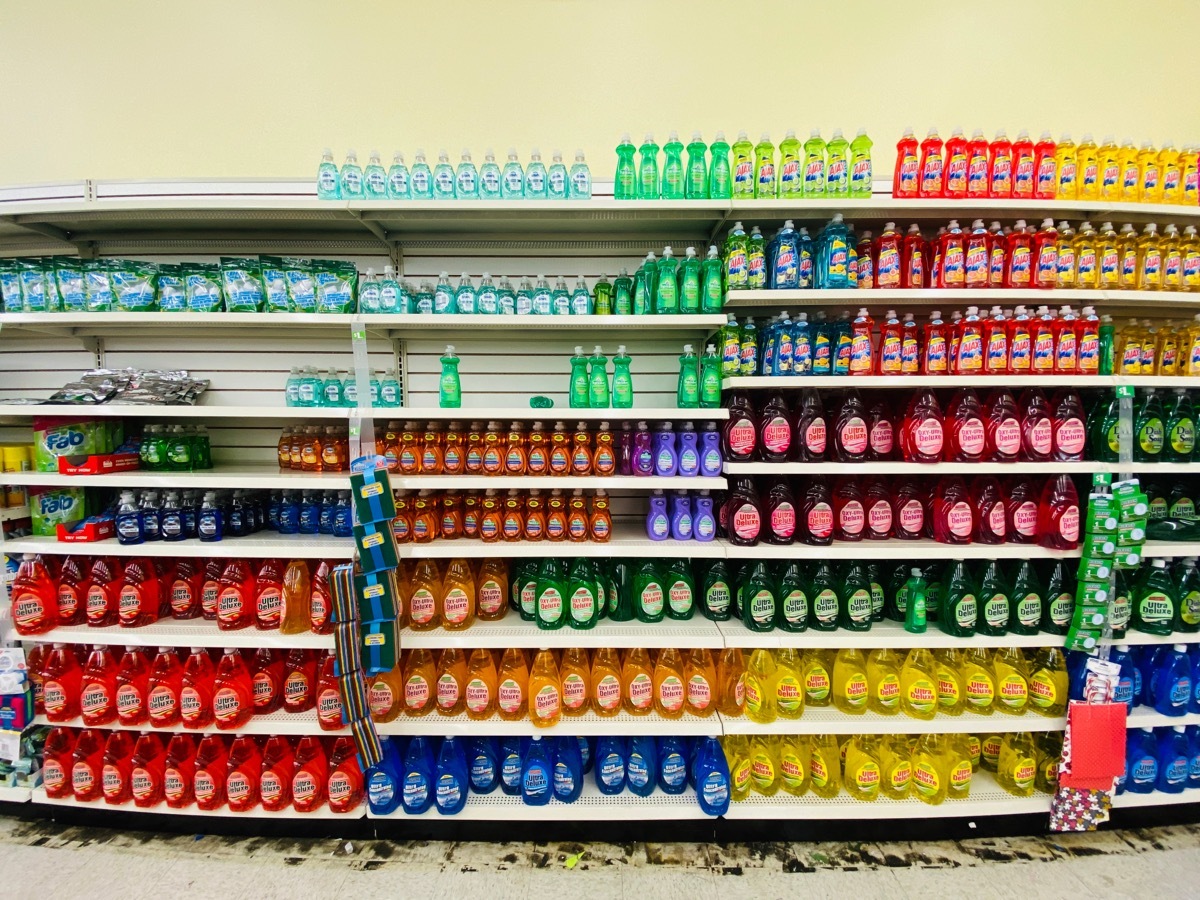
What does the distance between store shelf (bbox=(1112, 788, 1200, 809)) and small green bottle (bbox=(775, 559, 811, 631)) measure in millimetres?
1564

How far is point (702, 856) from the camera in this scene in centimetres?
181

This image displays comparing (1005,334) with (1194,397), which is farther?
(1194,397)

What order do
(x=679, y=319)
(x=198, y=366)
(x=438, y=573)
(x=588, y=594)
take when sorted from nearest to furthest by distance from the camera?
1. (x=679, y=319)
2. (x=588, y=594)
3. (x=438, y=573)
4. (x=198, y=366)

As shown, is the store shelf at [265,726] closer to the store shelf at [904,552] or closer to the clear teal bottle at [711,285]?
the store shelf at [904,552]

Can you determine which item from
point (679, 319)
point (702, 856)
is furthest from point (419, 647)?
point (679, 319)

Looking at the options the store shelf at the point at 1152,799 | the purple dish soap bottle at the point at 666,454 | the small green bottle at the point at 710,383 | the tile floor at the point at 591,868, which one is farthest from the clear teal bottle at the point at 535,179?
the store shelf at the point at 1152,799

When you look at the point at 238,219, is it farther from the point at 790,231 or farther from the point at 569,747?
the point at 569,747

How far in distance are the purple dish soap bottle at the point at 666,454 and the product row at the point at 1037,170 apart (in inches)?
53.1

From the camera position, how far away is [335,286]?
Answer: 1825 millimetres

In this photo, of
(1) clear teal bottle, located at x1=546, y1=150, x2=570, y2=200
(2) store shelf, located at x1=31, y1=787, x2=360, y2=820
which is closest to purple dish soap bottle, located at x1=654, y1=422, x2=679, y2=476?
(1) clear teal bottle, located at x1=546, y1=150, x2=570, y2=200

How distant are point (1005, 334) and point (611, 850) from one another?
268 centimetres

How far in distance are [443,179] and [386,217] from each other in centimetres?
31

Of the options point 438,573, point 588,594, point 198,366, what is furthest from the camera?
point 198,366

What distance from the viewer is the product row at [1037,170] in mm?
1778
